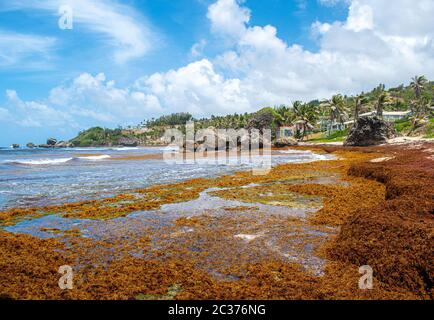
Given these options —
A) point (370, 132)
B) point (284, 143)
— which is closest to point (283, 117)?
point (284, 143)

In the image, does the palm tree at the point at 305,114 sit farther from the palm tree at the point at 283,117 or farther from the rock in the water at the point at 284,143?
the rock in the water at the point at 284,143

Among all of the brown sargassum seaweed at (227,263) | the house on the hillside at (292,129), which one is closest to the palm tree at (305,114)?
the house on the hillside at (292,129)

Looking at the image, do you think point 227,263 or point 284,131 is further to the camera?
point 284,131

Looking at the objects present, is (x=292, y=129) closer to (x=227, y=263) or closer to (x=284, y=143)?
(x=284, y=143)

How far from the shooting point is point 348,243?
9.01 metres

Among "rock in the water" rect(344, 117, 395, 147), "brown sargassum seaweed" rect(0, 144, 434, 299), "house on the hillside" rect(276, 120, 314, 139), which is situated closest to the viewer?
"brown sargassum seaweed" rect(0, 144, 434, 299)

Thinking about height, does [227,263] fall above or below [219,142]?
below

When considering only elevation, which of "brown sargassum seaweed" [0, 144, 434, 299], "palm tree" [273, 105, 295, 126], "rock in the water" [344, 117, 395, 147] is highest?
"palm tree" [273, 105, 295, 126]

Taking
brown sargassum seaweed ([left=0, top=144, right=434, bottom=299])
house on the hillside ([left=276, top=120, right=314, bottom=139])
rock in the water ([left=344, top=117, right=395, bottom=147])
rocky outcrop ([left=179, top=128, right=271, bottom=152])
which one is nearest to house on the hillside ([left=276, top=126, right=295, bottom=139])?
house on the hillside ([left=276, top=120, right=314, bottom=139])

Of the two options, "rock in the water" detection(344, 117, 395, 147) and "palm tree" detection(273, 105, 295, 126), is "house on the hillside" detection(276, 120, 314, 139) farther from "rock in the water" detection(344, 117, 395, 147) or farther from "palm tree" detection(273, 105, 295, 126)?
"rock in the water" detection(344, 117, 395, 147)

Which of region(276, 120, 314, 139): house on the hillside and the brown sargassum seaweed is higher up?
region(276, 120, 314, 139): house on the hillside

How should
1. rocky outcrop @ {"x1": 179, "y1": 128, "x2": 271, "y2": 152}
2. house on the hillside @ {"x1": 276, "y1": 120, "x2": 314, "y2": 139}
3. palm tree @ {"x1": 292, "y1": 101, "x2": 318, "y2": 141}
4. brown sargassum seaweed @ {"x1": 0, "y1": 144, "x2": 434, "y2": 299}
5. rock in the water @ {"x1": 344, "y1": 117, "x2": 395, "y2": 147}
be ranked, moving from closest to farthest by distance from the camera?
1. brown sargassum seaweed @ {"x1": 0, "y1": 144, "x2": 434, "y2": 299}
2. rock in the water @ {"x1": 344, "y1": 117, "x2": 395, "y2": 147}
3. rocky outcrop @ {"x1": 179, "y1": 128, "x2": 271, "y2": 152}
4. palm tree @ {"x1": 292, "y1": 101, "x2": 318, "y2": 141}
5. house on the hillside @ {"x1": 276, "y1": 120, "x2": 314, "y2": 139}

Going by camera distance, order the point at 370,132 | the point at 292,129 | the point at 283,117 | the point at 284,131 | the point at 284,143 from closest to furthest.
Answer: the point at 370,132 < the point at 284,143 < the point at 283,117 < the point at 284,131 < the point at 292,129
